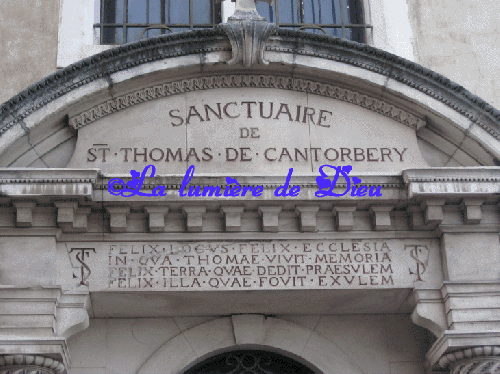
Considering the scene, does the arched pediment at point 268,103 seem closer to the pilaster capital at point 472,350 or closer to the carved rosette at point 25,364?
the pilaster capital at point 472,350

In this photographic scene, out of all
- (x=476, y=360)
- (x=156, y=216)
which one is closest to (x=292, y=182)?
(x=156, y=216)

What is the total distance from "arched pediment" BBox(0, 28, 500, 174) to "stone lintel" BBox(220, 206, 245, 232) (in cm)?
54

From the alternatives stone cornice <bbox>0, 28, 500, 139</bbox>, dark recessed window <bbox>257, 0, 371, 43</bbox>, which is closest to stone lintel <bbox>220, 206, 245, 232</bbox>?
stone cornice <bbox>0, 28, 500, 139</bbox>

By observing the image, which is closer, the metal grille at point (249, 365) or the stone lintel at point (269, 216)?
the stone lintel at point (269, 216)

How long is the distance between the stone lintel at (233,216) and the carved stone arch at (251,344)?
3.56 feet

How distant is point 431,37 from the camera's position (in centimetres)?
1025

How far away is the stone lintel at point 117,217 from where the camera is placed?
8258 millimetres

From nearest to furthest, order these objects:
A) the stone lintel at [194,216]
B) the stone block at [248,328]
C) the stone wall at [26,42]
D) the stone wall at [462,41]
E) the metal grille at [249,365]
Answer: the stone lintel at [194,216] < the stone block at [248,328] < the metal grille at [249,365] < the stone wall at [26,42] < the stone wall at [462,41]

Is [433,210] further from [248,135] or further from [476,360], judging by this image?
[248,135]

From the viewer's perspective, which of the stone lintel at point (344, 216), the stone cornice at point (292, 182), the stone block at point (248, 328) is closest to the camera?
the stone cornice at point (292, 182)

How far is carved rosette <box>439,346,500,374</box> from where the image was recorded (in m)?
7.88

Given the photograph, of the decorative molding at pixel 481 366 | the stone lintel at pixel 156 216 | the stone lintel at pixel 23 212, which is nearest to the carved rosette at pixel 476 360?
the decorative molding at pixel 481 366

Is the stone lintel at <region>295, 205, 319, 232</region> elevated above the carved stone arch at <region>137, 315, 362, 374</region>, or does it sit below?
above

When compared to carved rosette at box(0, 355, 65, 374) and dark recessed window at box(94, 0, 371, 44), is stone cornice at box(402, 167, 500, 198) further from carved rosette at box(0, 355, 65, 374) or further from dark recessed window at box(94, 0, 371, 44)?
carved rosette at box(0, 355, 65, 374)
